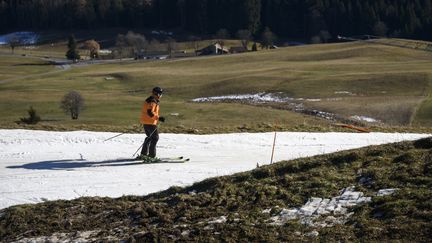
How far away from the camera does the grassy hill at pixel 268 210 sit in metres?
9.36

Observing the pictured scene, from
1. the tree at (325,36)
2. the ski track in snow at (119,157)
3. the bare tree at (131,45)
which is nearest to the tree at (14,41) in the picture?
the bare tree at (131,45)

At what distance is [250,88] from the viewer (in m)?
79.8

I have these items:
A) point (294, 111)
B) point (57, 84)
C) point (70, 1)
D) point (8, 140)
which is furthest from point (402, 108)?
point (70, 1)

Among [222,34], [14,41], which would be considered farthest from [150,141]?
[14,41]

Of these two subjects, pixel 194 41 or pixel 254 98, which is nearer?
pixel 254 98

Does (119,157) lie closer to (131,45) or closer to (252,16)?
(131,45)

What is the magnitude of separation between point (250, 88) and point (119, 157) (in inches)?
2455

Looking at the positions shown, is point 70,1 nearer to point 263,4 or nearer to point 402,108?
point 263,4

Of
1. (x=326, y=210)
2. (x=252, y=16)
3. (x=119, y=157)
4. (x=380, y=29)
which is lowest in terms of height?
(x=380, y=29)

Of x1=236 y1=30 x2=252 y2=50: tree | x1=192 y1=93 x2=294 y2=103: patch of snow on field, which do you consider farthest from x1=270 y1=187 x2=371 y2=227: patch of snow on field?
x1=236 y1=30 x2=252 y2=50: tree

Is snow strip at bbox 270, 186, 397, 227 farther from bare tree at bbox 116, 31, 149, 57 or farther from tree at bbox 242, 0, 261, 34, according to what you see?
tree at bbox 242, 0, 261, 34

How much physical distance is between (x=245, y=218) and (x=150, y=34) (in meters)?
177

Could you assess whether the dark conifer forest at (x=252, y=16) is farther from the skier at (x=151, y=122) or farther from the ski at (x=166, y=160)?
the ski at (x=166, y=160)

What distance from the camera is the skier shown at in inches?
697
